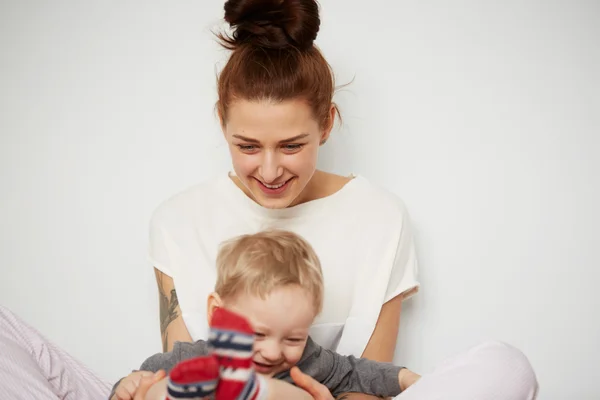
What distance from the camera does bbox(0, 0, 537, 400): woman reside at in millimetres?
2408

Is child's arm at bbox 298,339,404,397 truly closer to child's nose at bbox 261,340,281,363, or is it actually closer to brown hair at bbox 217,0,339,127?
child's nose at bbox 261,340,281,363

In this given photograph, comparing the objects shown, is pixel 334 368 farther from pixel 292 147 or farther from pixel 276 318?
pixel 292 147

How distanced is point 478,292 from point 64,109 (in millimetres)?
2032

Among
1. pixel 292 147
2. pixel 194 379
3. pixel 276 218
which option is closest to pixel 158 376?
pixel 194 379

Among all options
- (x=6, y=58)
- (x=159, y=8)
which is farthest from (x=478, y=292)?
(x=6, y=58)

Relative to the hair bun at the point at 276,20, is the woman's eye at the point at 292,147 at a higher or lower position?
lower

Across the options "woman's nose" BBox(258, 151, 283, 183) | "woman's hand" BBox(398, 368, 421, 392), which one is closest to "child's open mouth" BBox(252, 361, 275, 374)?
"woman's hand" BBox(398, 368, 421, 392)

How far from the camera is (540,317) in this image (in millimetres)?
3426

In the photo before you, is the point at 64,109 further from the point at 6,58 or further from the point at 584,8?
the point at 584,8

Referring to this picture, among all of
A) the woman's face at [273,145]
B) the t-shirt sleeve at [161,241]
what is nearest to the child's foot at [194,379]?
the woman's face at [273,145]

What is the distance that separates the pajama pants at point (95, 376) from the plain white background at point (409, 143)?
0.97 m

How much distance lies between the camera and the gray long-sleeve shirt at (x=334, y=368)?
219 centimetres

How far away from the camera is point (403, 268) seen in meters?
2.82

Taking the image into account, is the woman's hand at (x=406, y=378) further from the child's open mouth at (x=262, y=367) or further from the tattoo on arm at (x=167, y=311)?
the tattoo on arm at (x=167, y=311)
